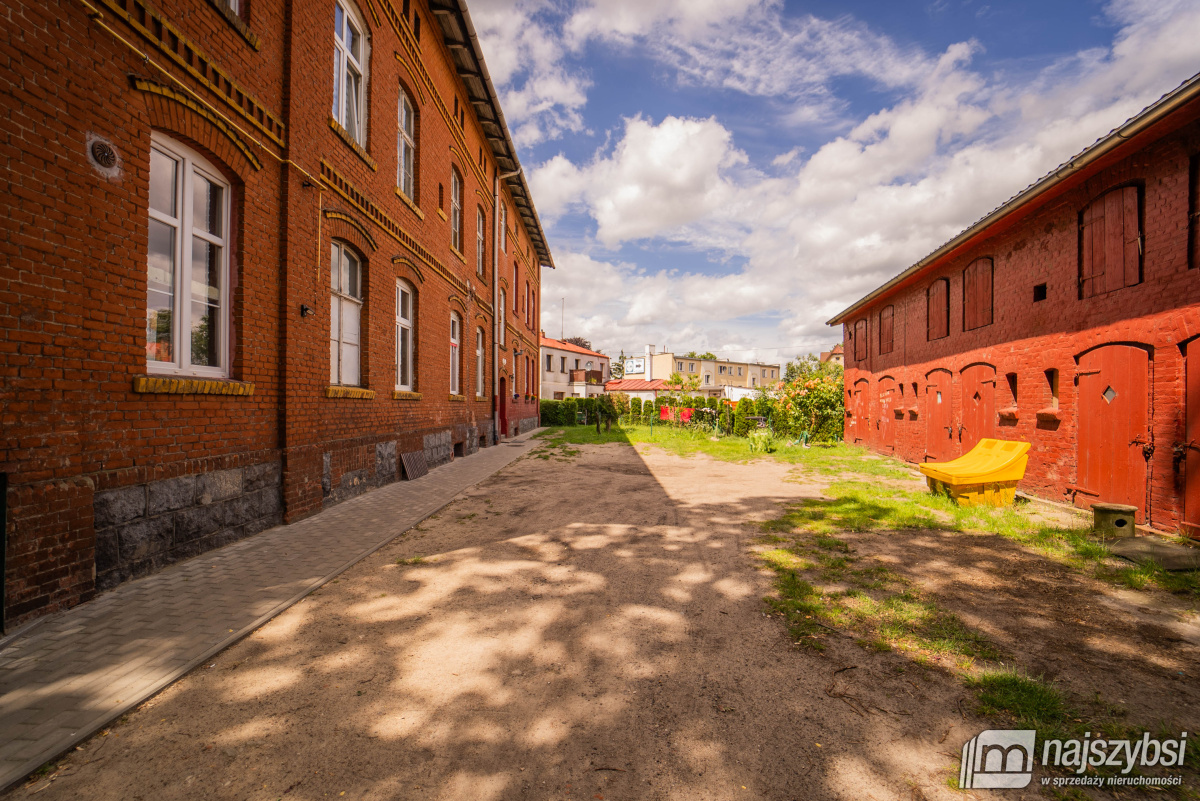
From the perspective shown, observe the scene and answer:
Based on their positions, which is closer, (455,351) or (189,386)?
(189,386)

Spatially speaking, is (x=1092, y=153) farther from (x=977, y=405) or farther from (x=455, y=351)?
(x=455, y=351)

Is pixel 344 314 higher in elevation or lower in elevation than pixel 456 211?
lower

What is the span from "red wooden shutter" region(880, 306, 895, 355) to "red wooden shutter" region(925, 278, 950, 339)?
2256mm

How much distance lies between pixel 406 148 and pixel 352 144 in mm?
2820

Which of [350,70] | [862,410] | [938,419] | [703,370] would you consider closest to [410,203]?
[350,70]

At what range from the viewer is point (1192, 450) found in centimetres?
574

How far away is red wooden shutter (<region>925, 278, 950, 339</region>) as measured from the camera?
38.8ft

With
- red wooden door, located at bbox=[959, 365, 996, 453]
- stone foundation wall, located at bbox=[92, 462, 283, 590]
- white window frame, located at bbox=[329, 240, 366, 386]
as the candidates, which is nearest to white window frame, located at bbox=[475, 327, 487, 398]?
white window frame, located at bbox=[329, 240, 366, 386]

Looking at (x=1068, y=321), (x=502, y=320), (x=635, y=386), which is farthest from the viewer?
(x=635, y=386)

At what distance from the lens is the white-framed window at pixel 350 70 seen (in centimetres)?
769

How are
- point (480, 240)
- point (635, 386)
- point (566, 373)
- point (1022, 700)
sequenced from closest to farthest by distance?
point (1022, 700)
point (480, 240)
point (635, 386)
point (566, 373)

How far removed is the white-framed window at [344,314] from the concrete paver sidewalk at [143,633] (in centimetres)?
276

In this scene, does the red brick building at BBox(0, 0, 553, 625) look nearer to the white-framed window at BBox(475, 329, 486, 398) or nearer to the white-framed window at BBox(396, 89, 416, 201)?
the white-framed window at BBox(396, 89, 416, 201)

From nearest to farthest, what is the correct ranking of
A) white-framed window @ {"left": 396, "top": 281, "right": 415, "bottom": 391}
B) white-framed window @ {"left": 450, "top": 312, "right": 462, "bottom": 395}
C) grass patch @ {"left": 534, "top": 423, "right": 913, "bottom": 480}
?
white-framed window @ {"left": 396, "top": 281, "right": 415, "bottom": 391} < grass patch @ {"left": 534, "top": 423, "right": 913, "bottom": 480} < white-framed window @ {"left": 450, "top": 312, "right": 462, "bottom": 395}
